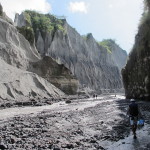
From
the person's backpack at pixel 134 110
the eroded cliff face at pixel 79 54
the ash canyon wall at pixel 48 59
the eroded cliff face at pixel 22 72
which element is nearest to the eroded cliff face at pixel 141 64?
the eroded cliff face at pixel 22 72

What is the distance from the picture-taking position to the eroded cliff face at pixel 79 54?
91.9m

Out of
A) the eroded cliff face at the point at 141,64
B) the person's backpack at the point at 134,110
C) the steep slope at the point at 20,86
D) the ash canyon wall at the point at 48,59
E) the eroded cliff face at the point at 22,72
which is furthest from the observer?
the ash canyon wall at the point at 48,59

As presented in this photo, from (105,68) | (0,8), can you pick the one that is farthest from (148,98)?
(105,68)

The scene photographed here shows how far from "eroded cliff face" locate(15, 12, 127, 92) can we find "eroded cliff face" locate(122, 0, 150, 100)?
4964cm

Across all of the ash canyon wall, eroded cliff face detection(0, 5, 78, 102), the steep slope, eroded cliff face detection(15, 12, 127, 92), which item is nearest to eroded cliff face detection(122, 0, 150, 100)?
eroded cliff face detection(0, 5, 78, 102)

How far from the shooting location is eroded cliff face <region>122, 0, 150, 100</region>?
110ft

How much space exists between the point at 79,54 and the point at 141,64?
231 ft

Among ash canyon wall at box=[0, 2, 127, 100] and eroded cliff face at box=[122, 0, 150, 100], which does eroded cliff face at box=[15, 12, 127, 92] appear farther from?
eroded cliff face at box=[122, 0, 150, 100]

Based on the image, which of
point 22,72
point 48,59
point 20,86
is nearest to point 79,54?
point 48,59

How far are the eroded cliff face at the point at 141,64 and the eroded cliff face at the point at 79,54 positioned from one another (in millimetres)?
49637

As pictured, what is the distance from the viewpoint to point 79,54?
105188 millimetres

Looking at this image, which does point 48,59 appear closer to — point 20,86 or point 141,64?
point 20,86

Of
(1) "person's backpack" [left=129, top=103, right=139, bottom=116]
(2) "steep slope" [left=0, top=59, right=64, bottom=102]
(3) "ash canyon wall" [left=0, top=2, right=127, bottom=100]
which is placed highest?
(3) "ash canyon wall" [left=0, top=2, right=127, bottom=100]

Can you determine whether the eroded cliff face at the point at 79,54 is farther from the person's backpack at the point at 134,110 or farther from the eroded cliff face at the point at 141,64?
the person's backpack at the point at 134,110
